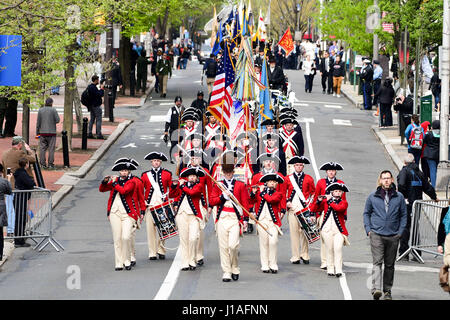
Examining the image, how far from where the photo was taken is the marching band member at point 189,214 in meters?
17.1

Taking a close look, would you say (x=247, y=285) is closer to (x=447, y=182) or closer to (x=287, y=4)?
(x=447, y=182)

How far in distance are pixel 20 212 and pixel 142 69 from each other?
91.1ft

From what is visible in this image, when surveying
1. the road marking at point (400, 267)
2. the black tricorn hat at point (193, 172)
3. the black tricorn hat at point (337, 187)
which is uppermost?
the black tricorn hat at point (193, 172)

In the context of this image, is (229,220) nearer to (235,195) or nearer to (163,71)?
(235,195)

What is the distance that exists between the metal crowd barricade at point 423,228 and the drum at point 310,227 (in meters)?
1.84

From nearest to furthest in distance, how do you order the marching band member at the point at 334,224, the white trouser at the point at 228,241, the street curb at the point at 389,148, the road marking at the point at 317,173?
the road marking at the point at 317,173, the white trouser at the point at 228,241, the marching band member at the point at 334,224, the street curb at the point at 389,148

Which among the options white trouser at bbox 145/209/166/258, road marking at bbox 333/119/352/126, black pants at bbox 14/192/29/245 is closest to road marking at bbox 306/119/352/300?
road marking at bbox 333/119/352/126

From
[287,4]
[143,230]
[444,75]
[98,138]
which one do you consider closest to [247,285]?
[143,230]

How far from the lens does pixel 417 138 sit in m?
26.7

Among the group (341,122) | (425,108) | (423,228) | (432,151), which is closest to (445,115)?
(432,151)

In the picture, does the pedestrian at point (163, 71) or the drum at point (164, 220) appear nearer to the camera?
the drum at point (164, 220)

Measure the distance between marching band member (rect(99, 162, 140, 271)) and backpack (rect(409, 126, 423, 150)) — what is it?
11131 millimetres

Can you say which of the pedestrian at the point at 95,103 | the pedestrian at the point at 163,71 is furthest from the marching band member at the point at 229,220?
the pedestrian at the point at 163,71

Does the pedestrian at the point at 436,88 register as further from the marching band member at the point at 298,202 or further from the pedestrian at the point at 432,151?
the marching band member at the point at 298,202
